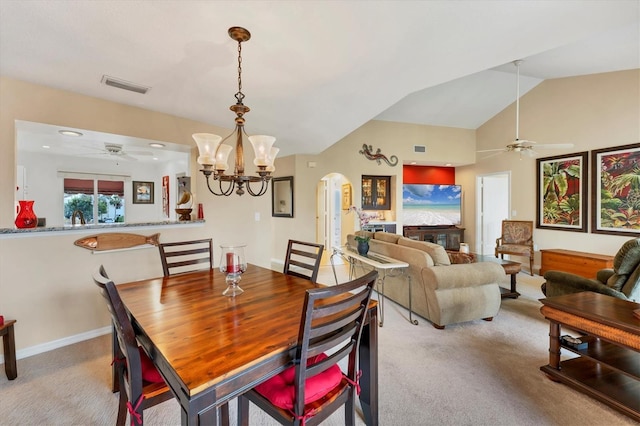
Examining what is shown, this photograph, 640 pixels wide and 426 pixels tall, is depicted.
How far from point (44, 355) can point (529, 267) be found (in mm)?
7079

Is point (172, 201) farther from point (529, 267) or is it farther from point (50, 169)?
point (529, 267)

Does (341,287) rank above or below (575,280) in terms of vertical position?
above

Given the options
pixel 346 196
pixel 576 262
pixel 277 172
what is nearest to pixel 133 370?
pixel 277 172

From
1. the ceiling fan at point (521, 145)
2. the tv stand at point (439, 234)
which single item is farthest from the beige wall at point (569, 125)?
the tv stand at point (439, 234)

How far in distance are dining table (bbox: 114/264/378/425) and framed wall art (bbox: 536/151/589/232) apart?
5364 mm

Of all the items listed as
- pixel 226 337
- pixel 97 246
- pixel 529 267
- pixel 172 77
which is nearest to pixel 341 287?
pixel 226 337

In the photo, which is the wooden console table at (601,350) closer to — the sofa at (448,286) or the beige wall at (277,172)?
the sofa at (448,286)

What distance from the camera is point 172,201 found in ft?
22.2

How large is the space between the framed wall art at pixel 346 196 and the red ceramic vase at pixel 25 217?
16.6 feet

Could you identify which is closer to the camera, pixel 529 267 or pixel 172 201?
pixel 529 267

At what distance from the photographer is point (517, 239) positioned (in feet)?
18.4

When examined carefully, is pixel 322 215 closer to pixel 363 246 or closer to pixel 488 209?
pixel 363 246

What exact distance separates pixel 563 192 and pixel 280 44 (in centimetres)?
562

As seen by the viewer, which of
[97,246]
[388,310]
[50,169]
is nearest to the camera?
[97,246]
